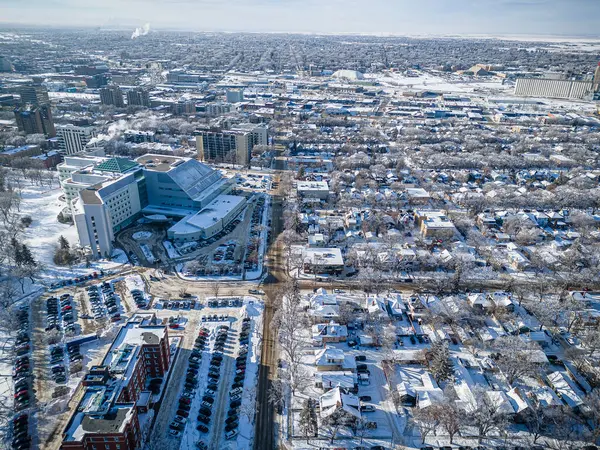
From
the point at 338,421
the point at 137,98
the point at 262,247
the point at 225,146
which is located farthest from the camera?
the point at 137,98

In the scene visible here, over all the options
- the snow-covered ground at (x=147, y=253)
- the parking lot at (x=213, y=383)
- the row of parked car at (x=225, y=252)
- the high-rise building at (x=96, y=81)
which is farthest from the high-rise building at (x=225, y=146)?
the high-rise building at (x=96, y=81)

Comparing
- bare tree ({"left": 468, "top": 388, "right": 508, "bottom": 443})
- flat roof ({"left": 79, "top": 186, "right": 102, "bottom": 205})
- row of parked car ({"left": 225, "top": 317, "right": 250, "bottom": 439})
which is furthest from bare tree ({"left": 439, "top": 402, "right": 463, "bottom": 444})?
flat roof ({"left": 79, "top": 186, "right": 102, "bottom": 205})

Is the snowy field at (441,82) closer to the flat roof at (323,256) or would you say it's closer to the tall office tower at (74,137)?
the tall office tower at (74,137)

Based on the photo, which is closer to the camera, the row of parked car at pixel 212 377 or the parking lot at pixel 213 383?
the parking lot at pixel 213 383

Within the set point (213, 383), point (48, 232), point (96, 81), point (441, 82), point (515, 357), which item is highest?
point (96, 81)

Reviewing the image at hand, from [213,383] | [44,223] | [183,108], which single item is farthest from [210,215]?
[183,108]

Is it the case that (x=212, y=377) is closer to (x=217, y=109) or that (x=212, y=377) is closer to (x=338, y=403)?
(x=338, y=403)

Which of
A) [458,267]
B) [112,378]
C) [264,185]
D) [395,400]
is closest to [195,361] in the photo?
[112,378]
